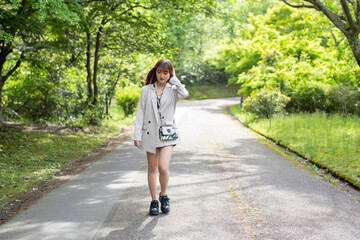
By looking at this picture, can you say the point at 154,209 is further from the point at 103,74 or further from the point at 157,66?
the point at 103,74

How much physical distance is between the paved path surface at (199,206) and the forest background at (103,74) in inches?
43.1

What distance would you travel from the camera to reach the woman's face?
5.07 m

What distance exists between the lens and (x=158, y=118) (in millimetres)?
5070

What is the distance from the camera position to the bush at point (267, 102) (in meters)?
18.5

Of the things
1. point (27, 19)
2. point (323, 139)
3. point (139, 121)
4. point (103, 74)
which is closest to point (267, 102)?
point (323, 139)

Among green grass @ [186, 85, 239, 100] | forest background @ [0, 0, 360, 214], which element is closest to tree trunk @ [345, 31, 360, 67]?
forest background @ [0, 0, 360, 214]

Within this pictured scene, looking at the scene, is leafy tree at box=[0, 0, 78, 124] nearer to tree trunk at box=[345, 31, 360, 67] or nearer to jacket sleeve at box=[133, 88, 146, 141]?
jacket sleeve at box=[133, 88, 146, 141]

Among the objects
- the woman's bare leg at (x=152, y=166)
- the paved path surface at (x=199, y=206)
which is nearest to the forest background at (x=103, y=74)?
the paved path surface at (x=199, y=206)

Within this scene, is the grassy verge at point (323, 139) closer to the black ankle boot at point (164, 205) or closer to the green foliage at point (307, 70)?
the green foliage at point (307, 70)

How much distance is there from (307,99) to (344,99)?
6.98ft

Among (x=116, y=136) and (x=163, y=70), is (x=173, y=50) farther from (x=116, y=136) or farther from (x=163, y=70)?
(x=163, y=70)

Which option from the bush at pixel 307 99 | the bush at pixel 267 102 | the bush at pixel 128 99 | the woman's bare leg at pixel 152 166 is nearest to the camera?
the woman's bare leg at pixel 152 166

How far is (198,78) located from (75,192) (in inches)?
1896

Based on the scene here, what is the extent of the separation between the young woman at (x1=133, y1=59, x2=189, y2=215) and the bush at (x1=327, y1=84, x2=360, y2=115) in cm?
1472
